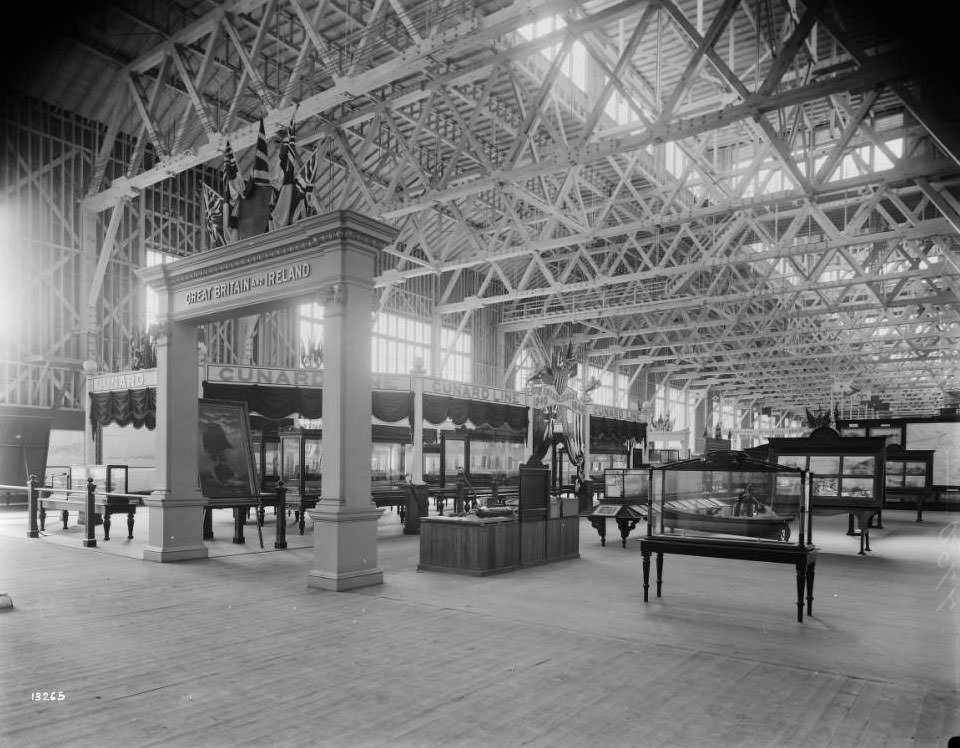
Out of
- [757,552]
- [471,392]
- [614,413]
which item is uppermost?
[471,392]

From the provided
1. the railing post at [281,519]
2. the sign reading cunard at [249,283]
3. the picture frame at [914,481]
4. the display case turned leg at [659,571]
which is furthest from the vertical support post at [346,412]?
the picture frame at [914,481]

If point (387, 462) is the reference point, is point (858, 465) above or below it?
above

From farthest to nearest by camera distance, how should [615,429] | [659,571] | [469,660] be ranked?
[615,429]
[659,571]
[469,660]

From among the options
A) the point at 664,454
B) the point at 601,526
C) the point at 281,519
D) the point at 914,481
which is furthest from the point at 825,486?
the point at 664,454

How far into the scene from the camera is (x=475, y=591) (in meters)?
7.43

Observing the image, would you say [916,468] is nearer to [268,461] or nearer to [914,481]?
[914,481]

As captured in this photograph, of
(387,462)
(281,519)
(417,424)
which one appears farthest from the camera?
(417,424)

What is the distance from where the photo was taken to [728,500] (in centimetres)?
738

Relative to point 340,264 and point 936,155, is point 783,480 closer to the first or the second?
point 340,264

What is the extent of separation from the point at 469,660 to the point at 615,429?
869 inches

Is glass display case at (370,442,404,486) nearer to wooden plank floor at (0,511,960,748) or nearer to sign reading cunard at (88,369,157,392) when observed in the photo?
sign reading cunard at (88,369,157,392)

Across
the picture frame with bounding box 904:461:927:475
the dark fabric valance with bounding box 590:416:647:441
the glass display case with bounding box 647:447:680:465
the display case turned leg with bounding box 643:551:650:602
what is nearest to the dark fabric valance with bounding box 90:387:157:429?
the display case turned leg with bounding box 643:551:650:602

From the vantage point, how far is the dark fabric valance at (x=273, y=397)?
15367 millimetres

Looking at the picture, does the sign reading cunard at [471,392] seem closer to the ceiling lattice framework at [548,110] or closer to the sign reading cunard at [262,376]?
the sign reading cunard at [262,376]
